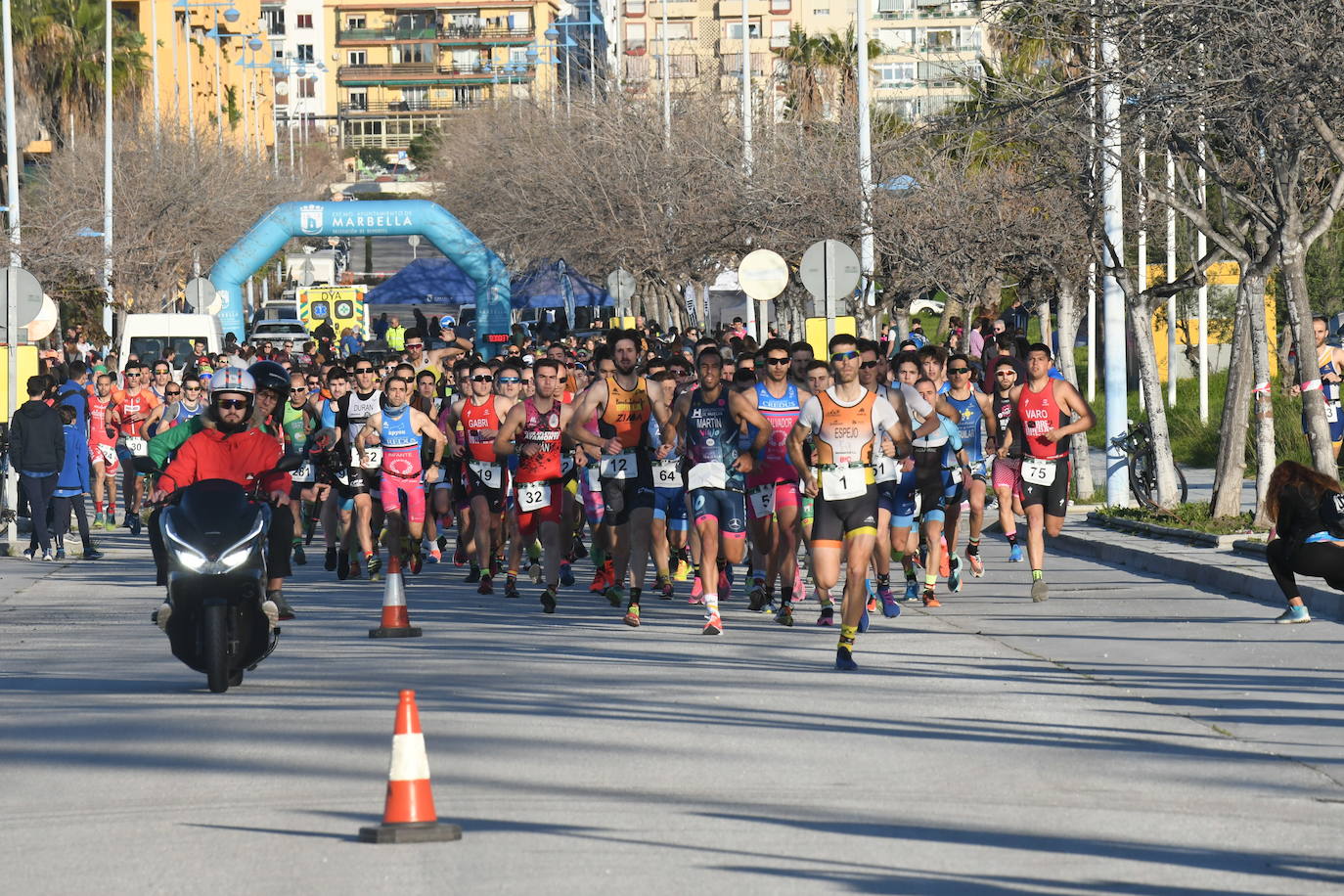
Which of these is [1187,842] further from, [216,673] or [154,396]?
[154,396]

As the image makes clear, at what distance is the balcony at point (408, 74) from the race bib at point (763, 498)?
145964 millimetres

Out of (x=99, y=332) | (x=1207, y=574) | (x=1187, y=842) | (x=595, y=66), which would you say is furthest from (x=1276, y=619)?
(x=595, y=66)

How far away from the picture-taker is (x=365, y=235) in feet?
183

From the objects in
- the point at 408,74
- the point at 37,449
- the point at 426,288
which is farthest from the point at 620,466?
the point at 408,74

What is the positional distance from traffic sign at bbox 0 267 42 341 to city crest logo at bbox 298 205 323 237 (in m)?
31.5

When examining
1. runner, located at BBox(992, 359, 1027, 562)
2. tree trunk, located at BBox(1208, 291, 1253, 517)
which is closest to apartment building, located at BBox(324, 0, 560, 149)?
tree trunk, located at BBox(1208, 291, 1253, 517)

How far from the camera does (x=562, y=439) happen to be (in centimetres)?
1612

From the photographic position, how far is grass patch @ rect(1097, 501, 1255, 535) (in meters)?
18.7

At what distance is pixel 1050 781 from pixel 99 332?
47.0m

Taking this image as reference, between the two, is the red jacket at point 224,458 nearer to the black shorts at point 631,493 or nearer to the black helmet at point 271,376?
the black helmet at point 271,376

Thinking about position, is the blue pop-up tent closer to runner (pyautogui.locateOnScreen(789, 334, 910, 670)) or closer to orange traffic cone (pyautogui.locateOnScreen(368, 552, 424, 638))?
orange traffic cone (pyautogui.locateOnScreen(368, 552, 424, 638))

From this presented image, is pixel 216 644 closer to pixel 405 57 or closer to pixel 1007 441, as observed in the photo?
pixel 1007 441

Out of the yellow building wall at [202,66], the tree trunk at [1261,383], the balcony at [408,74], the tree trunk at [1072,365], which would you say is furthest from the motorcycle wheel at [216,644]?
the balcony at [408,74]

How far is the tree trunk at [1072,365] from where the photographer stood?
23.8 meters
